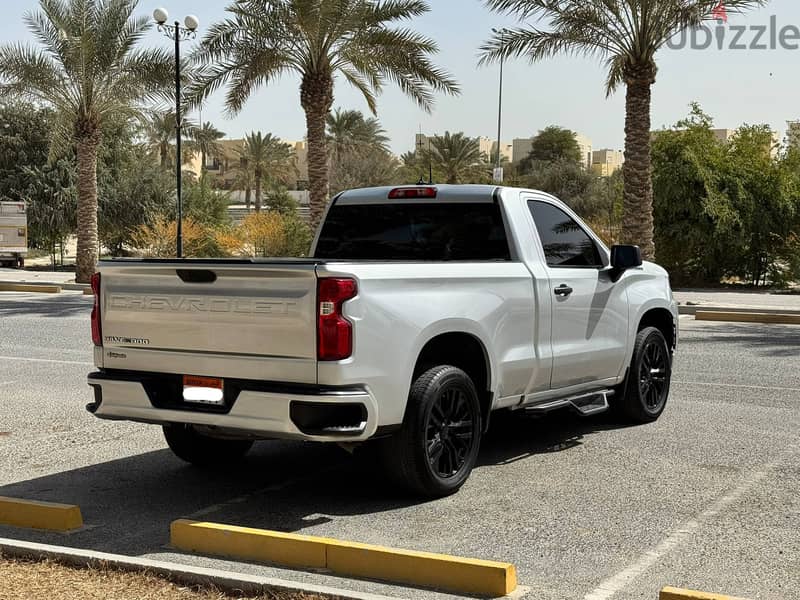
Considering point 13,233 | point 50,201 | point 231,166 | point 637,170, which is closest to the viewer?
point 637,170

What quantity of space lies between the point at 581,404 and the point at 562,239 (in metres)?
1.25

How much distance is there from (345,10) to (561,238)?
19197 mm

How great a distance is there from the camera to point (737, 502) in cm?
658

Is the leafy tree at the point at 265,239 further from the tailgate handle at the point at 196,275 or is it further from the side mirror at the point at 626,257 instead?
the tailgate handle at the point at 196,275

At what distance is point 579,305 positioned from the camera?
316 inches

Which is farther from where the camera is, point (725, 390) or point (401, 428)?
point (725, 390)

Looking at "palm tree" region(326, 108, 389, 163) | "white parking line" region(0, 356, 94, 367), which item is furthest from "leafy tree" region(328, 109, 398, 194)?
"white parking line" region(0, 356, 94, 367)

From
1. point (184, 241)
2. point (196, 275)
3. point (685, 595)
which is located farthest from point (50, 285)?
point (685, 595)

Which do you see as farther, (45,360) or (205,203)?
(205,203)

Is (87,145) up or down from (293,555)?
up

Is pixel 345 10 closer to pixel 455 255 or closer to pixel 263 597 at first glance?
pixel 455 255

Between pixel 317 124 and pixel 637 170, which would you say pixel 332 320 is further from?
pixel 317 124

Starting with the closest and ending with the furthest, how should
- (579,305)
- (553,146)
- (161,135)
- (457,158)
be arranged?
1. (579,305)
2. (161,135)
3. (457,158)
4. (553,146)

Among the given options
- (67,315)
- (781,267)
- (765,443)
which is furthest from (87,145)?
(765,443)
